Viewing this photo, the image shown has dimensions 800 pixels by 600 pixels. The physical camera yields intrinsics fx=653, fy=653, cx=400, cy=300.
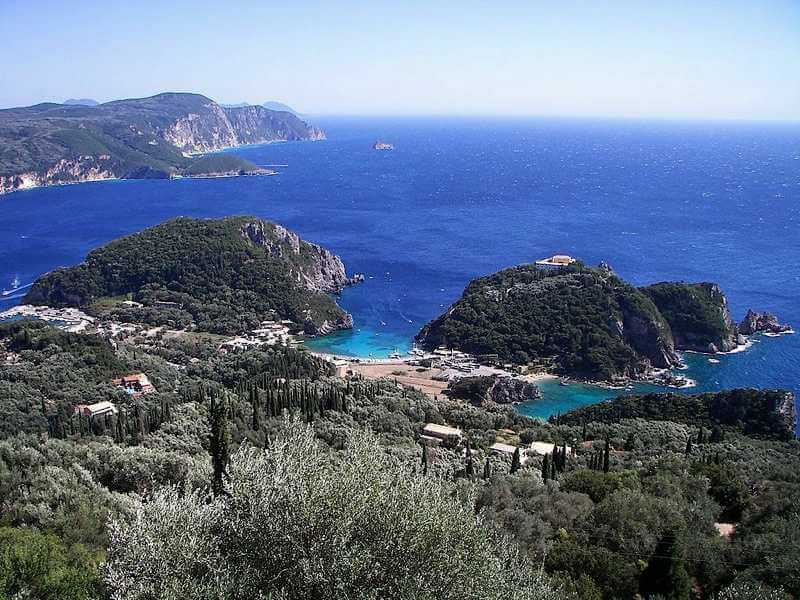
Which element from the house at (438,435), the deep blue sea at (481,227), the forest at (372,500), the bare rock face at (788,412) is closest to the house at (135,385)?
the forest at (372,500)

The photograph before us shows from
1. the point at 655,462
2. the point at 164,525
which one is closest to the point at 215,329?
the point at 655,462

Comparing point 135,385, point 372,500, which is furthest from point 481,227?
point 372,500

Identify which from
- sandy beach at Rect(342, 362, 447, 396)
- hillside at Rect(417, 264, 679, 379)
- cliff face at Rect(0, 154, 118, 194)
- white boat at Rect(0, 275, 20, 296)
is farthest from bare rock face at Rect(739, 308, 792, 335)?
cliff face at Rect(0, 154, 118, 194)

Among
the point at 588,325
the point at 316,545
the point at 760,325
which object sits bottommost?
the point at 760,325

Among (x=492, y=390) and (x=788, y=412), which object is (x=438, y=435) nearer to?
(x=492, y=390)

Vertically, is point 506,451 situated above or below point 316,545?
below

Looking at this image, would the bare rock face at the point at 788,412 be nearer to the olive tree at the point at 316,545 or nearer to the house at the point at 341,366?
the house at the point at 341,366

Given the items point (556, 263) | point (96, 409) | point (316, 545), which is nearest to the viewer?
point (316, 545)
